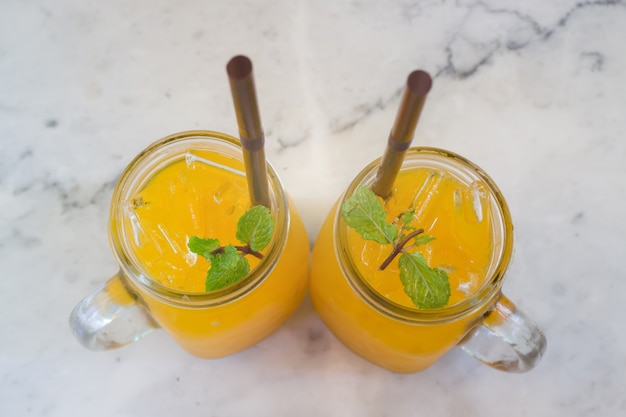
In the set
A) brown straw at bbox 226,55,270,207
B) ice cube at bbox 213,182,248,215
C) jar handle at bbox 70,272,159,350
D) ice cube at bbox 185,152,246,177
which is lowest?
jar handle at bbox 70,272,159,350

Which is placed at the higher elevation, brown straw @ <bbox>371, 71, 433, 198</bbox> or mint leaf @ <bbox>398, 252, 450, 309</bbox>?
brown straw @ <bbox>371, 71, 433, 198</bbox>

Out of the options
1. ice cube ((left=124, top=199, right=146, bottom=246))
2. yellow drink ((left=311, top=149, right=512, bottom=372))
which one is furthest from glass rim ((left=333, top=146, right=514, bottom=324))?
ice cube ((left=124, top=199, right=146, bottom=246))

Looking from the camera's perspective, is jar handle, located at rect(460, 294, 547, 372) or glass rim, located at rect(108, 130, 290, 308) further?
jar handle, located at rect(460, 294, 547, 372)

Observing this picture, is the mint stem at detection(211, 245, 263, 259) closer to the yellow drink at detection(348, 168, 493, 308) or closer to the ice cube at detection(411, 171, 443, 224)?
the yellow drink at detection(348, 168, 493, 308)

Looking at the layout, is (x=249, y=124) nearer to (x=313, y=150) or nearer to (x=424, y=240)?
(x=424, y=240)

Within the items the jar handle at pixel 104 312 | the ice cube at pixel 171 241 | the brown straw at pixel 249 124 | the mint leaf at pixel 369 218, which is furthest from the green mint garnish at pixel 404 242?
the jar handle at pixel 104 312

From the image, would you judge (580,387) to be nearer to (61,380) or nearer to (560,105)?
(560,105)

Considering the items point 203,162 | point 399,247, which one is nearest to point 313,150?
point 203,162

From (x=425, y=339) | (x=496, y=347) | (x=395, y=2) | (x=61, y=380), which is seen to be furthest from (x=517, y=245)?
(x=61, y=380)
